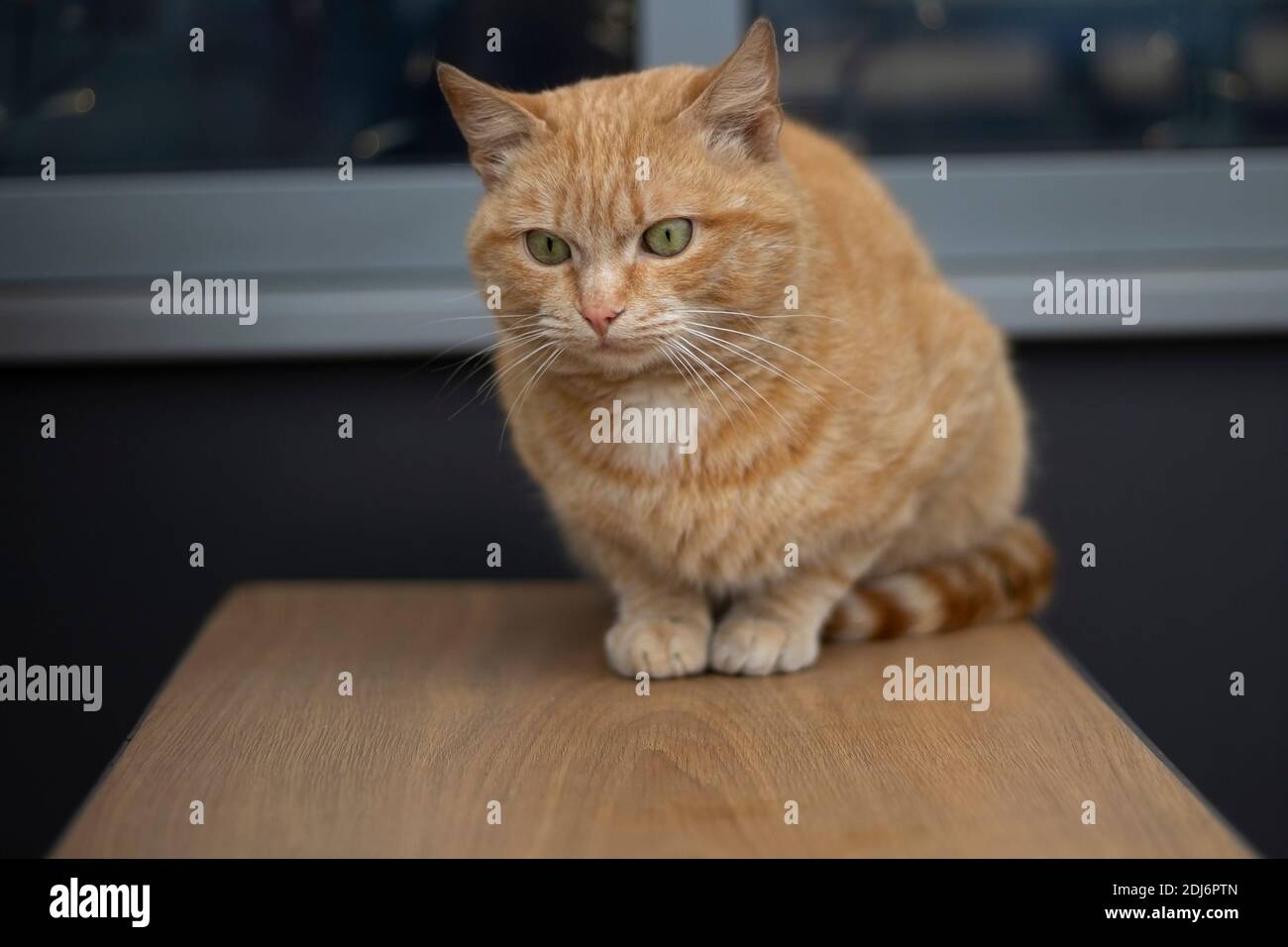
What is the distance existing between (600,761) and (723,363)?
37cm

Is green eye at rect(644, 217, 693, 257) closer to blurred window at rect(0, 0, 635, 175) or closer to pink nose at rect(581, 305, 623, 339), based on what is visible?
pink nose at rect(581, 305, 623, 339)

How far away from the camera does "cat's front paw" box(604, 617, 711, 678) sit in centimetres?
129

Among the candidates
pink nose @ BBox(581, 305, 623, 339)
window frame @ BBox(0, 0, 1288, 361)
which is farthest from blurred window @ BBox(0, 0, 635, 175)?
pink nose @ BBox(581, 305, 623, 339)

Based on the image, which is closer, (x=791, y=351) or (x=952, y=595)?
(x=791, y=351)

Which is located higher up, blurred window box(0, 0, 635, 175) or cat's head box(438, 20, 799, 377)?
blurred window box(0, 0, 635, 175)

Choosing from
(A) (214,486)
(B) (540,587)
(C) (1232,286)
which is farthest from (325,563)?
(C) (1232,286)

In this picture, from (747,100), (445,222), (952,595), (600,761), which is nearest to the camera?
(600,761)

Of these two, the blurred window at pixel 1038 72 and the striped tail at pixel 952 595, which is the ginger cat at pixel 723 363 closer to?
the striped tail at pixel 952 595

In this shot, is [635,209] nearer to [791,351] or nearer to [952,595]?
[791,351]

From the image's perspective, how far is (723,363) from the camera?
125 cm

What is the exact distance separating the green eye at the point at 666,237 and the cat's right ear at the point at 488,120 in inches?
5.9

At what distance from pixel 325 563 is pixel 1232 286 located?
1.23m

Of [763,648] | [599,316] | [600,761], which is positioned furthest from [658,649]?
[599,316]
